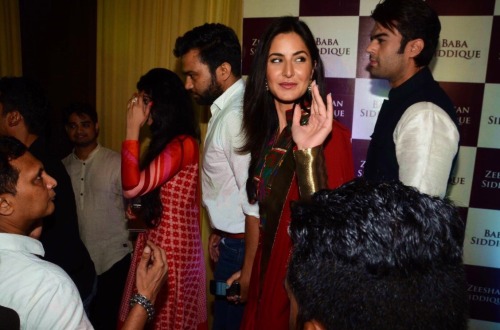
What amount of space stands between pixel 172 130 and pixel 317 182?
3.45ft

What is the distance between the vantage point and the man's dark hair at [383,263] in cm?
61

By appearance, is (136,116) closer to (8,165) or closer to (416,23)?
(8,165)

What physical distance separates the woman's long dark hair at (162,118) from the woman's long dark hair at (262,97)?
458mm

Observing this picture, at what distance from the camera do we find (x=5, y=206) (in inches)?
47.1

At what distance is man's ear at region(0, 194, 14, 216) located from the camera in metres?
1.19

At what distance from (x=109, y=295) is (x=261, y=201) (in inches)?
71.9

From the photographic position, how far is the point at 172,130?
79.7 inches

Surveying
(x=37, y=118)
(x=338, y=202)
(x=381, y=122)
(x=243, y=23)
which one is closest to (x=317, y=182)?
(x=338, y=202)

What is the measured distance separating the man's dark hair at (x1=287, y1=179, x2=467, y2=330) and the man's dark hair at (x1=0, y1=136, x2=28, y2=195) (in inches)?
36.9

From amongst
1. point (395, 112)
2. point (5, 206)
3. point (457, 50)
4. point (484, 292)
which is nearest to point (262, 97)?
point (395, 112)

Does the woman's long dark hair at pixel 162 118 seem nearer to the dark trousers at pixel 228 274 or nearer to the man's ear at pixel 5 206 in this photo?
the dark trousers at pixel 228 274

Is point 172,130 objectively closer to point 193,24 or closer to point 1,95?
point 1,95

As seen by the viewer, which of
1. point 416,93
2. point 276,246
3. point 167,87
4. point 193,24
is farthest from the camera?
point 193,24

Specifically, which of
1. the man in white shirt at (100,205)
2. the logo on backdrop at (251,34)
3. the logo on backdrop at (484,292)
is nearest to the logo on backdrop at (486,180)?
the logo on backdrop at (484,292)
